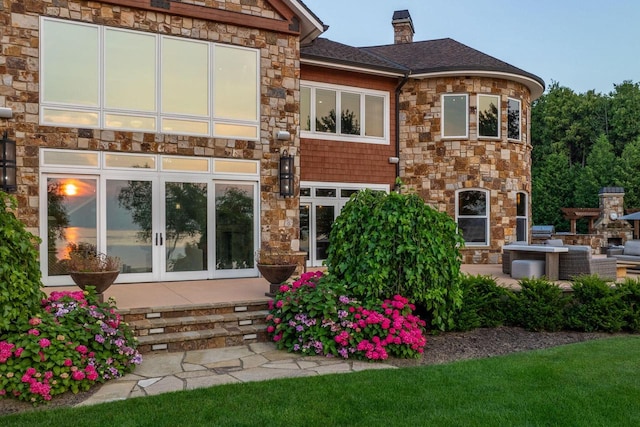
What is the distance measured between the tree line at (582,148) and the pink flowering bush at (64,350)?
26.8m

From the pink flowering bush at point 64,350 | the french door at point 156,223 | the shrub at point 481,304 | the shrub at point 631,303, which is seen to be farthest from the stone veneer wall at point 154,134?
the shrub at point 631,303

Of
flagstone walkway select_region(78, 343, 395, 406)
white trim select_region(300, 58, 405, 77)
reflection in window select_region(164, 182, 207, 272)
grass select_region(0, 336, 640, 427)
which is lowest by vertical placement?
flagstone walkway select_region(78, 343, 395, 406)

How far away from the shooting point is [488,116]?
13.6 m

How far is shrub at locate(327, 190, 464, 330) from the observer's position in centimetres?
654

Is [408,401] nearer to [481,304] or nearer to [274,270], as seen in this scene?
[274,270]

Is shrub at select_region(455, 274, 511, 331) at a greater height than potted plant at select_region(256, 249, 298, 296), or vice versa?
potted plant at select_region(256, 249, 298, 296)

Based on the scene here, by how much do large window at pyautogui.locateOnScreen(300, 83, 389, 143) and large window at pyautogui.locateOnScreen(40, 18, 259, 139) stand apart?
252cm

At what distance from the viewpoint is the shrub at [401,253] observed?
6539mm

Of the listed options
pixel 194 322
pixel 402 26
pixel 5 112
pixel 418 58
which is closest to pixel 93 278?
pixel 194 322

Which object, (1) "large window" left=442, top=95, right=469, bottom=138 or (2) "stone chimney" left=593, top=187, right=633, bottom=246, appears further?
(2) "stone chimney" left=593, top=187, right=633, bottom=246

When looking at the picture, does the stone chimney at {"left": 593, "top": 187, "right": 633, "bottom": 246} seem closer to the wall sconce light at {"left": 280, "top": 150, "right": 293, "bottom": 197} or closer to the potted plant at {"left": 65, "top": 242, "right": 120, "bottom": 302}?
the wall sconce light at {"left": 280, "top": 150, "right": 293, "bottom": 197}

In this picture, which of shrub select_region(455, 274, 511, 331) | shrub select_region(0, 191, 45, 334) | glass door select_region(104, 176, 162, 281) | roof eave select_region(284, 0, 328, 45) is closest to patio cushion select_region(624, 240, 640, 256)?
shrub select_region(455, 274, 511, 331)

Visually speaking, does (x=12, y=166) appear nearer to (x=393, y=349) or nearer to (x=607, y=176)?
(x=393, y=349)

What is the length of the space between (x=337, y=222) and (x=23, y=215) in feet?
16.8
